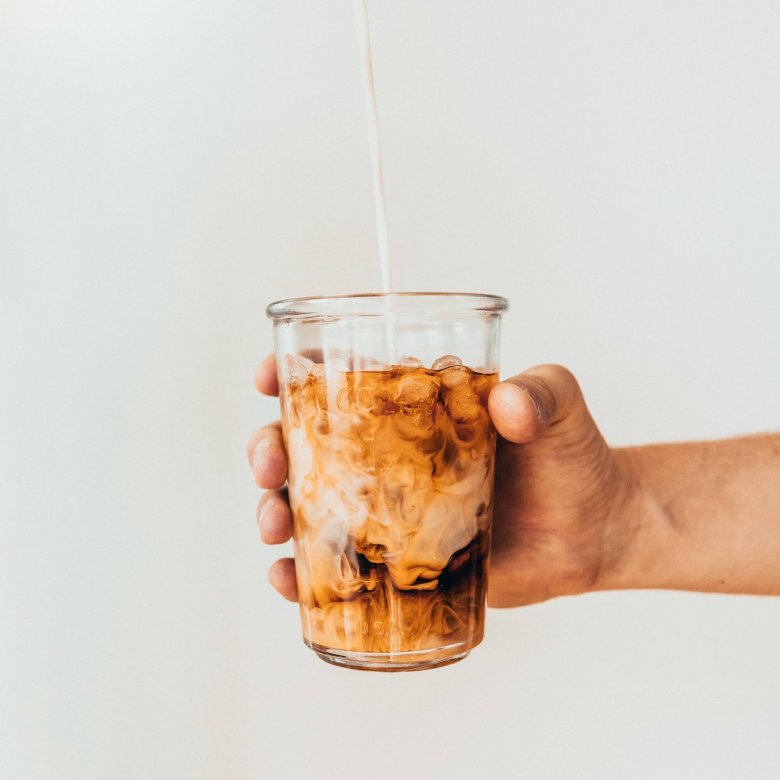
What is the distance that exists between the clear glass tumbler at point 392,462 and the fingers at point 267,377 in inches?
12.0

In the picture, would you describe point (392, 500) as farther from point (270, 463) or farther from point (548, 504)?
point (548, 504)

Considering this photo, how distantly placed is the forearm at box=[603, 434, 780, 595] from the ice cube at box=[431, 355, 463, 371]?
50 centimetres

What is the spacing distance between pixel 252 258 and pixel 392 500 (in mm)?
726

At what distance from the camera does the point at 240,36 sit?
4.58ft

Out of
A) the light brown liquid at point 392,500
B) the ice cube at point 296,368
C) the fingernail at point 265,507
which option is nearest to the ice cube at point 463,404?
Result: the light brown liquid at point 392,500

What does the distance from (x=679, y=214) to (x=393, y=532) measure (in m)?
0.87

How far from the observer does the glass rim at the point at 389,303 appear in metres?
0.77

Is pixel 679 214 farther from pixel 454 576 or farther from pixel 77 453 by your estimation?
pixel 77 453

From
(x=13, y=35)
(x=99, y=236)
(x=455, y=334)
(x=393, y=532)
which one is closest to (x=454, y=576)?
(x=393, y=532)

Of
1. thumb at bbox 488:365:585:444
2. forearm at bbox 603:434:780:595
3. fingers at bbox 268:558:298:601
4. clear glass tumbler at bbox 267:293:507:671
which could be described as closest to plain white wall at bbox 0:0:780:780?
forearm at bbox 603:434:780:595

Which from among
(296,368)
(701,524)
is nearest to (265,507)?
(296,368)

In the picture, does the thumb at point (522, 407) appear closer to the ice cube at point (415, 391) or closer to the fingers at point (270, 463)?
the ice cube at point (415, 391)

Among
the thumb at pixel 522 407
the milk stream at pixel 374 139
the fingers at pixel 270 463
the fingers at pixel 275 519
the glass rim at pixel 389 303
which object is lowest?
the fingers at pixel 275 519

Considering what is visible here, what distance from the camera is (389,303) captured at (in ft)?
2.56
